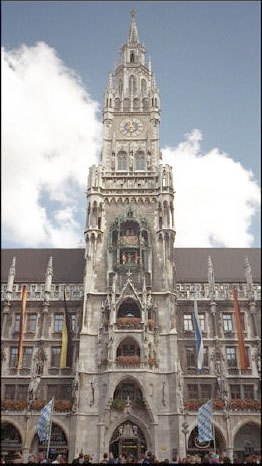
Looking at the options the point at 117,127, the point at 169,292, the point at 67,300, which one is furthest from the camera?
the point at 117,127

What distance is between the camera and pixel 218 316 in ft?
135

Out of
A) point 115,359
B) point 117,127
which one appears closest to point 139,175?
point 117,127

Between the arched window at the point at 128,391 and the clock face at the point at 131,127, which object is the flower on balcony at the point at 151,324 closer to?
the arched window at the point at 128,391

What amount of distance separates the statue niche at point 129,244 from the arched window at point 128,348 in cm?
686

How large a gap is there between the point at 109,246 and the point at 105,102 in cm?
2090

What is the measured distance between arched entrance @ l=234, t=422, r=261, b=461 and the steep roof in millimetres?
14150

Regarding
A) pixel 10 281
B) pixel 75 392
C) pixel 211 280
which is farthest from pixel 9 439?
pixel 211 280

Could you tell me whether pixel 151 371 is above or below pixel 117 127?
below


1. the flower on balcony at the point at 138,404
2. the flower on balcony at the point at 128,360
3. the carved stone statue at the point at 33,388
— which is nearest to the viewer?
the flower on balcony at the point at 138,404

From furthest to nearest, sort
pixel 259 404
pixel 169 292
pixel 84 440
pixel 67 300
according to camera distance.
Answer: pixel 67 300
pixel 169 292
pixel 259 404
pixel 84 440

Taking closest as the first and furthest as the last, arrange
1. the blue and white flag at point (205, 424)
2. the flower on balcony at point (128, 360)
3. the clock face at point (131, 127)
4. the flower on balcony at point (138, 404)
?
1. the blue and white flag at point (205, 424)
2. the flower on balcony at point (138, 404)
3. the flower on balcony at point (128, 360)
4. the clock face at point (131, 127)

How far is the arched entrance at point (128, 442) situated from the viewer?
112 ft

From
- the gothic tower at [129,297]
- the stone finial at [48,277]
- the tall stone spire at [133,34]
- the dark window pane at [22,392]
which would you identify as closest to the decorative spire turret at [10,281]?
the stone finial at [48,277]

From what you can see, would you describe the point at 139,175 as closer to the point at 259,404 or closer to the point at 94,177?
the point at 94,177
